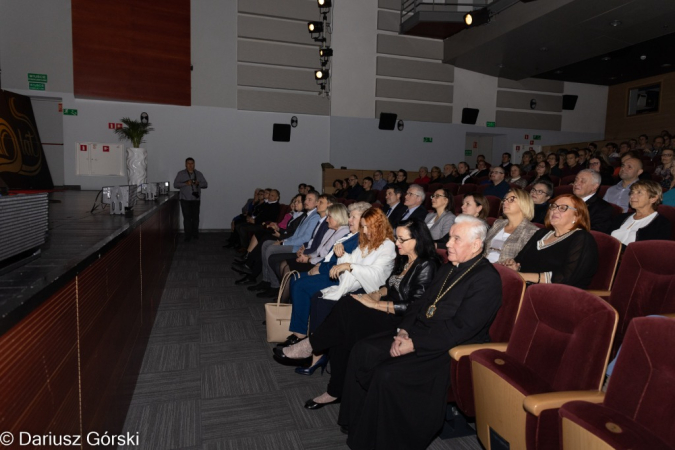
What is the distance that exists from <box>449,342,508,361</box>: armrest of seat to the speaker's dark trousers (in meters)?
7.10

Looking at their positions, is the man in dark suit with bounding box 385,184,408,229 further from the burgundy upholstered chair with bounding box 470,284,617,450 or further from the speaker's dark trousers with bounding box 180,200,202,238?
the speaker's dark trousers with bounding box 180,200,202,238

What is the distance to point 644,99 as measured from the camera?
11.0m

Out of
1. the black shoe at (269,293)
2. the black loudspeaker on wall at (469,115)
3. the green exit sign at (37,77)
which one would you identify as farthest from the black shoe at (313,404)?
the black loudspeaker on wall at (469,115)

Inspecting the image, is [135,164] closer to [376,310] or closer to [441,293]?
[376,310]

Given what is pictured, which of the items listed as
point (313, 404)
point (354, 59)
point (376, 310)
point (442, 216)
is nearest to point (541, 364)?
point (376, 310)

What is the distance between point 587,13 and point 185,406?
302 inches

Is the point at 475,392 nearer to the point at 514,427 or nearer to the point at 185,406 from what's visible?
the point at 514,427

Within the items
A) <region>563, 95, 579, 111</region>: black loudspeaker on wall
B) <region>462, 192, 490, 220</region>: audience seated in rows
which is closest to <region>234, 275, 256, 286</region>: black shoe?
<region>462, 192, 490, 220</region>: audience seated in rows

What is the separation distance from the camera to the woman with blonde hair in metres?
3.07

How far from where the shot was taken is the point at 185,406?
2.47 metres

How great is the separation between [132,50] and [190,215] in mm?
3583

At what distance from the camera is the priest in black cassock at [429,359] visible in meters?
1.93

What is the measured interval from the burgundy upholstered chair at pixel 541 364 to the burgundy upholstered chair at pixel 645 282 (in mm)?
813

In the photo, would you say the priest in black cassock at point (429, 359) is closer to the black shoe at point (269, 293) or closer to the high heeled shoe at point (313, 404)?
the high heeled shoe at point (313, 404)
